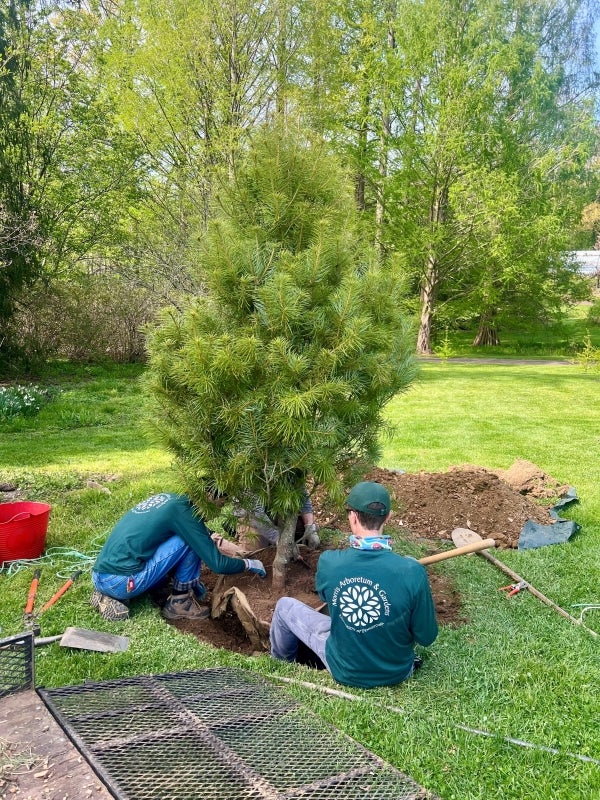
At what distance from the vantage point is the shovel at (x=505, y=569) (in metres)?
4.20

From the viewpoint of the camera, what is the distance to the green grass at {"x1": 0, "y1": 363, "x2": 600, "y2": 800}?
2668 millimetres

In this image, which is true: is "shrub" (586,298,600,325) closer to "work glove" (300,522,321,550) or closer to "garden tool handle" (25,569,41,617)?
"work glove" (300,522,321,550)

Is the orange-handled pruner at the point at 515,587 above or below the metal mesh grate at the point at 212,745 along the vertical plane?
below

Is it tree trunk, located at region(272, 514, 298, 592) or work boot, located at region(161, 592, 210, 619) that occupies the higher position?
tree trunk, located at region(272, 514, 298, 592)

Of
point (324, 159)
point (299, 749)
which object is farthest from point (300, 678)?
point (324, 159)

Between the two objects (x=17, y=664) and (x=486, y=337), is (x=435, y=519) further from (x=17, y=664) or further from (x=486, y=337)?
(x=486, y=337)

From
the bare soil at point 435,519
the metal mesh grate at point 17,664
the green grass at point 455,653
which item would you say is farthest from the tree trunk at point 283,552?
the metal mesh grate at point 17,664

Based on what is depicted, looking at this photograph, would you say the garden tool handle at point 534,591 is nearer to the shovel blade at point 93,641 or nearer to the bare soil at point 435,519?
the bare soil at point 435,519

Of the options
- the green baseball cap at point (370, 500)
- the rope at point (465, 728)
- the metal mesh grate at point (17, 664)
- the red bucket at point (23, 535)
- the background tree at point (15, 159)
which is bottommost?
the rope at point (465, 728)

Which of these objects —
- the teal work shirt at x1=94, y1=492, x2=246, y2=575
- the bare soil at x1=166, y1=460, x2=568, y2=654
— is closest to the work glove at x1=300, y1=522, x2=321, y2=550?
the bare soil at x1=166, y1=460, x2=568, y2=654

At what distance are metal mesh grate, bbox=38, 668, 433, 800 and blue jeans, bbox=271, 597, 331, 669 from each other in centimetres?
43

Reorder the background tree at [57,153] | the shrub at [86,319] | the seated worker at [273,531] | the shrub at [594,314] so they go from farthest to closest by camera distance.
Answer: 1. the shrub at [594,314]
2. the shrub at [86,319]
3. the background tree at [57,153]
4. the seated worker at [273,531]

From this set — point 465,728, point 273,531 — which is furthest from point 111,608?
point 465,728

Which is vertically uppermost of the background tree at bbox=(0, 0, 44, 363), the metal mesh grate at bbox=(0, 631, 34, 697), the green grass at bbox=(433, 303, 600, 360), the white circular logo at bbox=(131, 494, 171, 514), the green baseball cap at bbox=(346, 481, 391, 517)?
the background tree at bbox=(0, 0, 44, 363)
